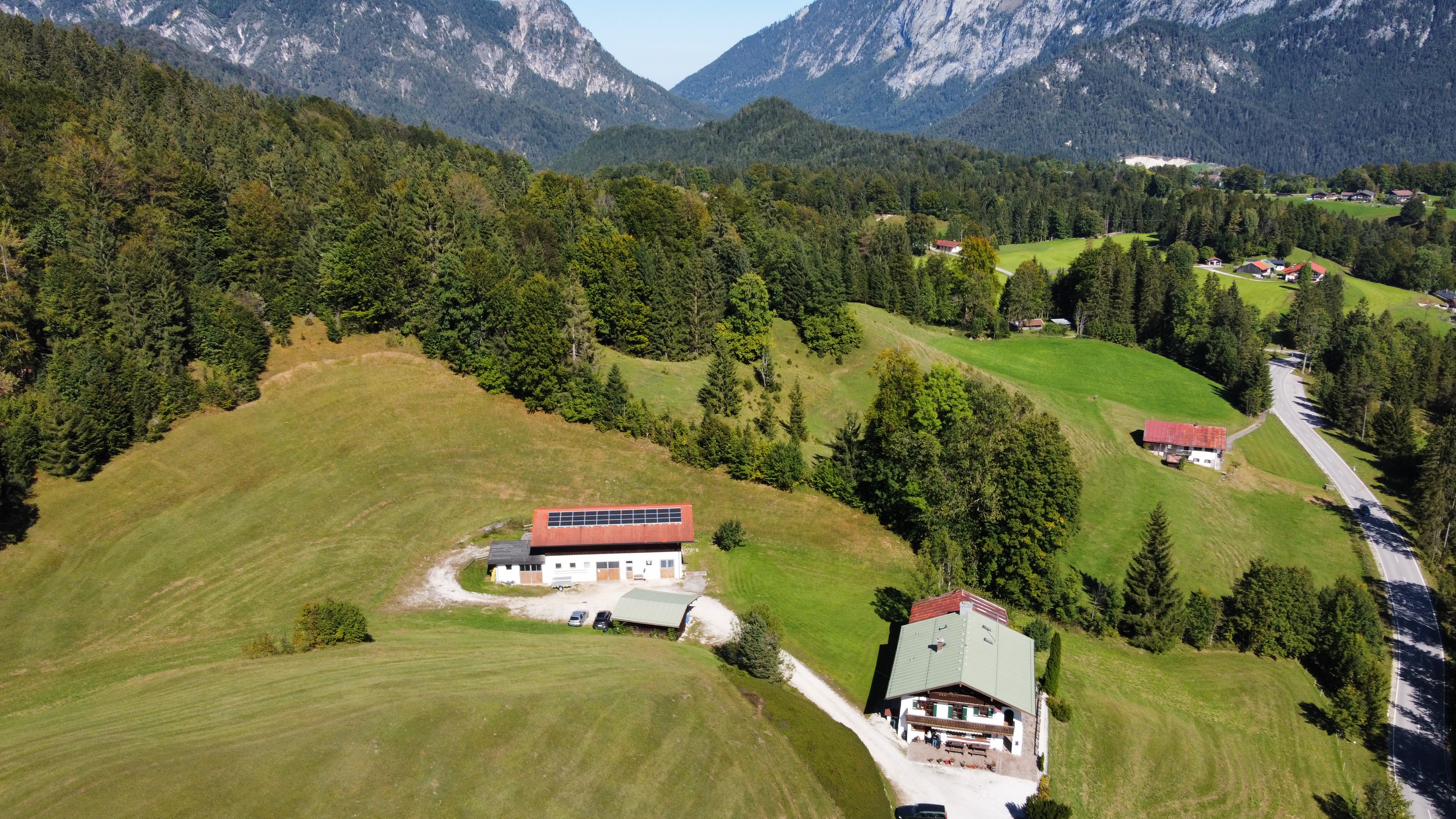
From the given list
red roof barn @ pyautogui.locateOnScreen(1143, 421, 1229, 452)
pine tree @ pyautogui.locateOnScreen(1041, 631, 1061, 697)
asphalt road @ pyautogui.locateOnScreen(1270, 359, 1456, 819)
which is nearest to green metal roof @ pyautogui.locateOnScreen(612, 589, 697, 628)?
pine tree @ pyautogui.locateOnScreen(1041, 631, 1061, 697)

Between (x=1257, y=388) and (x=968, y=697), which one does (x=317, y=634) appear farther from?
(x=1257, y=388)

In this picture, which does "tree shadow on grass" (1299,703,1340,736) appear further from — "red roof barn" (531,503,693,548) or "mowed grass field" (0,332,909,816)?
"red roof barn" (531,503,693,548)

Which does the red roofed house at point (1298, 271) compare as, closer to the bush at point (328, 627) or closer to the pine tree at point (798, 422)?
the pine tree at point (798, 422)

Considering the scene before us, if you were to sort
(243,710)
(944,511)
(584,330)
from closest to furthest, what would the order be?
(243,710)
(944,511)
(584,330)

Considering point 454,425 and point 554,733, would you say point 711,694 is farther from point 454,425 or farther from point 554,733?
point 454,425

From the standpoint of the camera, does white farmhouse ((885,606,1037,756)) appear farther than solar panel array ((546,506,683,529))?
No

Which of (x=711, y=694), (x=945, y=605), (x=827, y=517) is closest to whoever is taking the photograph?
(x=711, y=694)

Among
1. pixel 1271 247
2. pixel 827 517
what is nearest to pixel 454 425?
pixel 827 517
